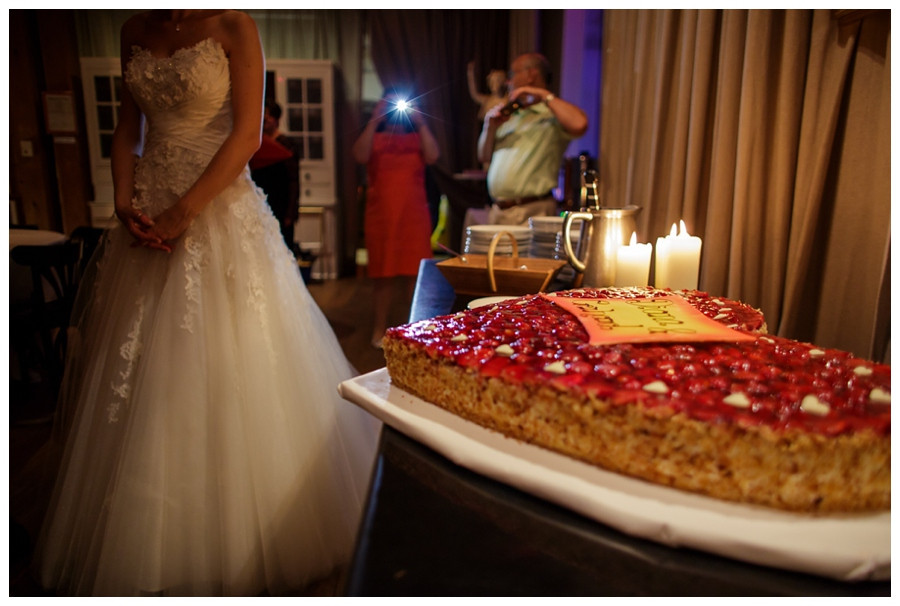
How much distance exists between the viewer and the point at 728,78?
5.46ft

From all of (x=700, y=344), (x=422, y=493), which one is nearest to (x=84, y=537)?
(x=422, y=493)

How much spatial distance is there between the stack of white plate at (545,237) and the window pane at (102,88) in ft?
17.8

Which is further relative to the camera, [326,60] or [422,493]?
[326,60]

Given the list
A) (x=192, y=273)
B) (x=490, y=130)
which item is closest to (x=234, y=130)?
(x=192, y=273)

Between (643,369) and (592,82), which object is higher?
(592,82)

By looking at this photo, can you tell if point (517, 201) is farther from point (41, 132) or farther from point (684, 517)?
point (41, 132)

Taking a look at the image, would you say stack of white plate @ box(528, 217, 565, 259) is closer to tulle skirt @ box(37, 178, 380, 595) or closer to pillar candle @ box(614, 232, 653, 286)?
pillar candle @ box(614, 232, 653, 286)

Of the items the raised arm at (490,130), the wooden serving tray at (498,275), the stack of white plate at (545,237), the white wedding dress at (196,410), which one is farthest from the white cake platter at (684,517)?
the raised arm at (490,130)

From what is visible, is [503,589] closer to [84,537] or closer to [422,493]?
[422,493]

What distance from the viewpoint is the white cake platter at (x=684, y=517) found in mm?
420

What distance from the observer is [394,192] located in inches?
140

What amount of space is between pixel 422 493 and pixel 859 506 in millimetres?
380

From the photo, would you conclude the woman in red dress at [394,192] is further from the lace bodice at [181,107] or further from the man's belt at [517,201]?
the lace bodice at [181,107]
